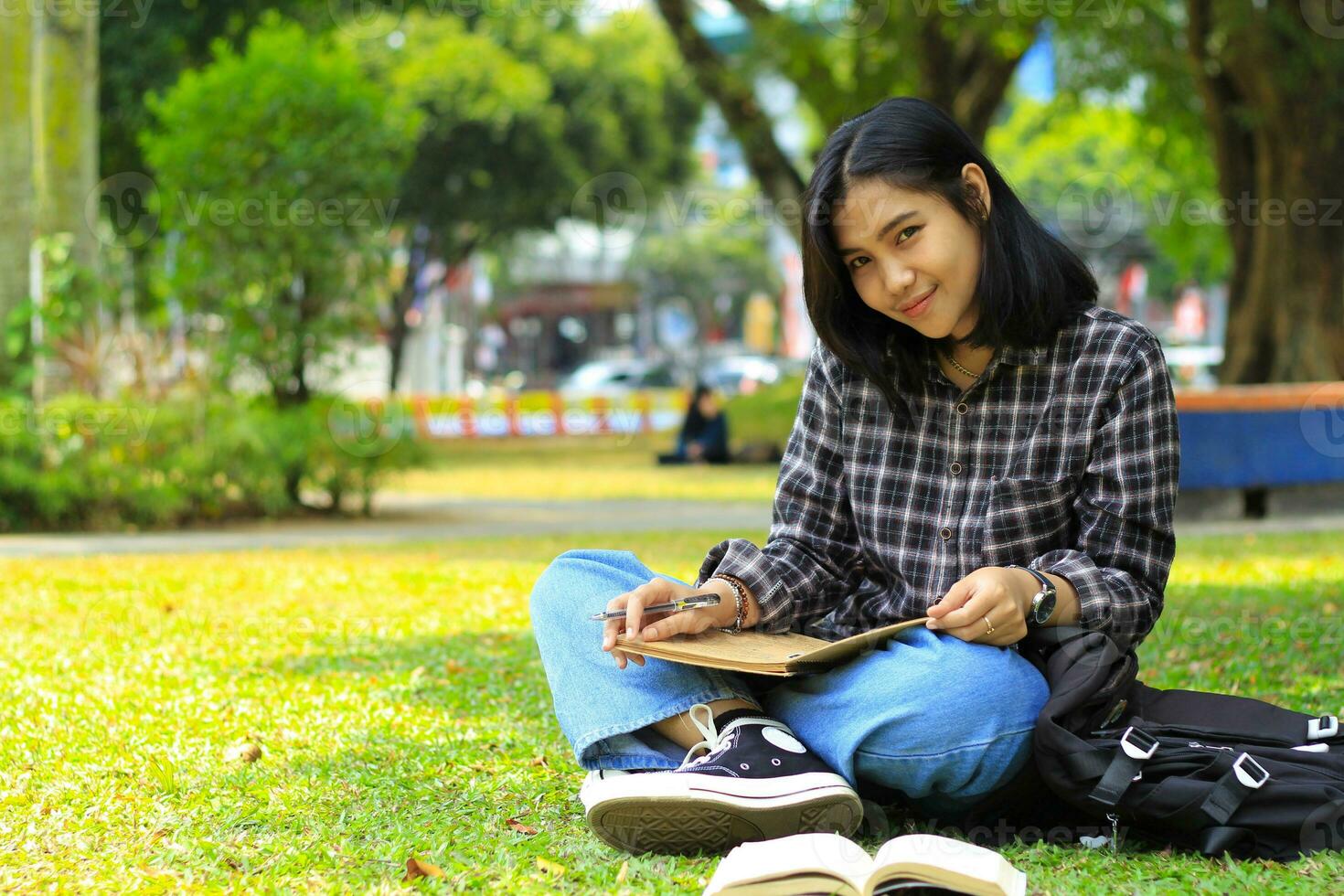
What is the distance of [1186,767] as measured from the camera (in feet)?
8.43

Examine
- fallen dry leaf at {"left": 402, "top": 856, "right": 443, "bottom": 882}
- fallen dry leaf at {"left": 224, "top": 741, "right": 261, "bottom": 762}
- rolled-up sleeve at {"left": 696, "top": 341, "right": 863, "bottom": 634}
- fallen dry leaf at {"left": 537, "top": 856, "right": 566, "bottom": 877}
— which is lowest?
fallen dry leaf at {"left": 224, "top": 741, "right": 261, "bottom": 762}

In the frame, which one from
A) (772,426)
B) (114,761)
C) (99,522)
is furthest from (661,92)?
(114,761)

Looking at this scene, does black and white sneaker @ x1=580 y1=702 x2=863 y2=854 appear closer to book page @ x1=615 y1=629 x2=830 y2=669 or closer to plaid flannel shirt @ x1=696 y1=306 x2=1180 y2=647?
book page @ x1=615 y1=629 x2=830 y2=669

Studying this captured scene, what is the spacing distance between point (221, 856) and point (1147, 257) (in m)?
37.1

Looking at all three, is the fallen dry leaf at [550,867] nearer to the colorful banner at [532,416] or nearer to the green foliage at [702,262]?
the colorful banner at [532,416]

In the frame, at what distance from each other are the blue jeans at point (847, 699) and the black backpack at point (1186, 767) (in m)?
0.09

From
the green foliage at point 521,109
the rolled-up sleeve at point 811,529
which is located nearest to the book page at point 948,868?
the rolled-up sleeve at point 811,529

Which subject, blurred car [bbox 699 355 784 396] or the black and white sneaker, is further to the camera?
blurred car [bbox 699 355 784 396]

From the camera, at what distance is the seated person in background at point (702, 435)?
17.1 metres

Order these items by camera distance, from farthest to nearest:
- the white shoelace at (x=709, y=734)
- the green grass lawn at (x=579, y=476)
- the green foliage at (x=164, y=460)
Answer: the green grass lawn at (x=579, y=476), the green foliage at (x=164, y=460), the white shoelace at (x=709, y=734)

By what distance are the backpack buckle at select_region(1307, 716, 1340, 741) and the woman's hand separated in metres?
1.04

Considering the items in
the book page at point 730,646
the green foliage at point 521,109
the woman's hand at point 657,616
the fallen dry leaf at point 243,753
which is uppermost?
the green foliage at point 521,109

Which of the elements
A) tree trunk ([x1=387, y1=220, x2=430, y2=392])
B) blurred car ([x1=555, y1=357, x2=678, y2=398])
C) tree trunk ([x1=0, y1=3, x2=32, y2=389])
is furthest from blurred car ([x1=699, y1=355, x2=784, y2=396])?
tree trunk ([x1=0, y1=3, x2=32, y2=389])

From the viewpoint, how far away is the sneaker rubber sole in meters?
2.59
